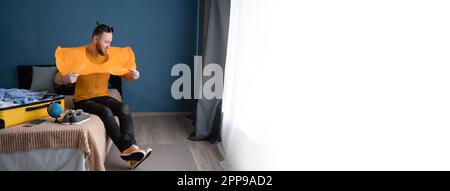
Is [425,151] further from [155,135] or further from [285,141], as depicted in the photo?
[155,135]

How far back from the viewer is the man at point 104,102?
206cm

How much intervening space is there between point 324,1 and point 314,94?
0.41 metres

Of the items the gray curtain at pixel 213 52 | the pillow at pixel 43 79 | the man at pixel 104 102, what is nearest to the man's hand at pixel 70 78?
the man at pixel 104 102

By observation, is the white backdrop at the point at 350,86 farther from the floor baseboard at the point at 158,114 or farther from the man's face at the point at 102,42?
the floor baseboard at the point at 158,114

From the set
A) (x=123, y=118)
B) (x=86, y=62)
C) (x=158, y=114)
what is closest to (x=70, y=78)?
(x=86, y=62)

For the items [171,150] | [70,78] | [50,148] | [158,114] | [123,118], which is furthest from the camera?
[158,114]

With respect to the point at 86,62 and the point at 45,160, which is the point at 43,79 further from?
the point at 45,160

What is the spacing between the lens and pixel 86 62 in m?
2.08

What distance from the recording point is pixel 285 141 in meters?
1.50

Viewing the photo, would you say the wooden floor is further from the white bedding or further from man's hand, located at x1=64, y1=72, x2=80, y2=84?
man's hand, located at x1=64, y1=72, x2=80, y2=84

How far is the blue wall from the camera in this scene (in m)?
3.27

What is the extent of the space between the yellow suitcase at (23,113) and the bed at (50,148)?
0.05 metres

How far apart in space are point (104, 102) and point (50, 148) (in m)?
0.61
